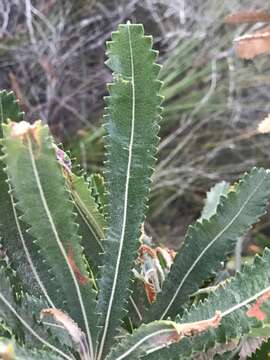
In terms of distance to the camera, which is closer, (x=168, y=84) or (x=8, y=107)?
(x=8, y=107)

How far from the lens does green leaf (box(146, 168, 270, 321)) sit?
0.48 m

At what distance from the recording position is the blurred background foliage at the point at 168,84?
196 centimetres

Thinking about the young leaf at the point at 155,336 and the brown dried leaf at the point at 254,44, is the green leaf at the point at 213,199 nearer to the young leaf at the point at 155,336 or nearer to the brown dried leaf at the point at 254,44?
the brown dried leaf at the point at 254,44

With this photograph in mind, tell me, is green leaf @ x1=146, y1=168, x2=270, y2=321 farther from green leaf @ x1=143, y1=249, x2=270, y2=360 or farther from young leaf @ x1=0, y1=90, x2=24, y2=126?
young leaf @ x1=0, y1=90, x2=24, y2=126

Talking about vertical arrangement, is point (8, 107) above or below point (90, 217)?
above

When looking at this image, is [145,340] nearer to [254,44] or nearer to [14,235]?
[14,235]

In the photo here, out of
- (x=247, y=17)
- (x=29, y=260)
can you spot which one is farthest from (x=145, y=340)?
(x=247, y=17)

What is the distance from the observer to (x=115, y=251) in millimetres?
447

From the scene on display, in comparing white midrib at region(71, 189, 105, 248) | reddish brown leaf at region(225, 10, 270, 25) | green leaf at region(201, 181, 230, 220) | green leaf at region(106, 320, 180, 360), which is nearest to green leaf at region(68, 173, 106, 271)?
white midrib at region(71, 189, 105, 248)

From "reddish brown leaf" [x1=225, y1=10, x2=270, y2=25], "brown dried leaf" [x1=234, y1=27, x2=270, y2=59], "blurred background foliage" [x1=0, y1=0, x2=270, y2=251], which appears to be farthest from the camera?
"blurred background foliage" [x1=0, y1=0, x2=270, y2=251]

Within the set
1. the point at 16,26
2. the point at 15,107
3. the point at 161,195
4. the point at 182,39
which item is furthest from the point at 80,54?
the point at 15,107

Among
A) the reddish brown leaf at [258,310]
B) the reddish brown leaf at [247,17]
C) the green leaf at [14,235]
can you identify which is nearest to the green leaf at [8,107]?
the green leaf at [14,235]

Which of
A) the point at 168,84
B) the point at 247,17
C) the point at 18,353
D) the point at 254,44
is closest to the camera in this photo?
the point at 18,353

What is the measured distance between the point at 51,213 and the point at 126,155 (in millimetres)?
80
